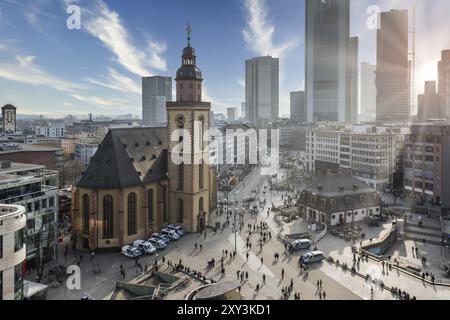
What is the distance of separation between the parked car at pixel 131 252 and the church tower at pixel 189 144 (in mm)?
11850

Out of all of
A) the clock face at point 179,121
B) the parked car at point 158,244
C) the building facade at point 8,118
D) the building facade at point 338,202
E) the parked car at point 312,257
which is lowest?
the parked car at point 312,257

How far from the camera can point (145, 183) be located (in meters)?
56.2

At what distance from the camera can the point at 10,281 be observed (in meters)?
27.5

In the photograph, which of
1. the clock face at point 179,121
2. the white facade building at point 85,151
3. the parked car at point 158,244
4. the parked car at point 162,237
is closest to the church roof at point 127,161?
the clock face at point 179,121

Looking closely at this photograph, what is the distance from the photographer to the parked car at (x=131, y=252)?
4919 centimetres

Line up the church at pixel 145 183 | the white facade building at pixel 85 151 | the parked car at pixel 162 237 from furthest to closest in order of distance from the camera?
the white facade building at pixel 85 151 < the parked car at pixel 162 237 < the church at pixel 145 183

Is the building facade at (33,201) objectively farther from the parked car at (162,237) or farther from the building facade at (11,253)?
the building facade at (11,253)

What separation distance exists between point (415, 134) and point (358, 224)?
3071 centimetres

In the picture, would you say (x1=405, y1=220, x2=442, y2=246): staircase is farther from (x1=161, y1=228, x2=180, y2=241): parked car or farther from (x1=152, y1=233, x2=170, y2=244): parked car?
(x1=152, y1=233, x2=170, y2=244): parked car

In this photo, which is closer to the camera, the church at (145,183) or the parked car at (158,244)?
the parked car at (158,244)

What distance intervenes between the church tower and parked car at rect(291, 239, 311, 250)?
15.7 metres

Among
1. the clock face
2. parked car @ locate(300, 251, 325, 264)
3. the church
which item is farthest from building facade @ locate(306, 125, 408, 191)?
the clock face
